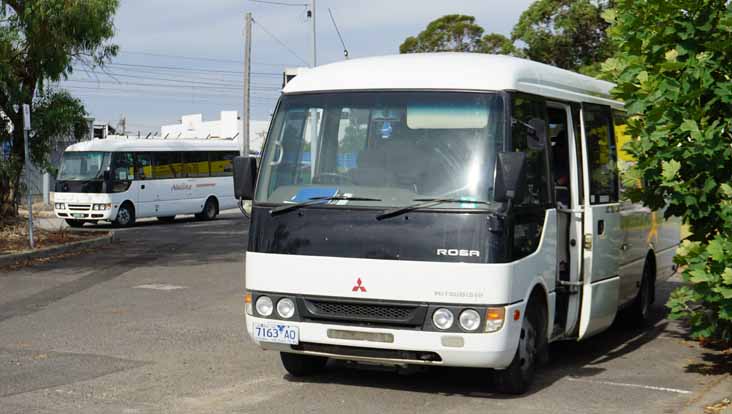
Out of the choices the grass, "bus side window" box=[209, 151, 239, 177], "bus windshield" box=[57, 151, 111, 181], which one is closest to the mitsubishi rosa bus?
the grass

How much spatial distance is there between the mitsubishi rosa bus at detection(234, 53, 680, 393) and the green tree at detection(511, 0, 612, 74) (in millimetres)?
27895

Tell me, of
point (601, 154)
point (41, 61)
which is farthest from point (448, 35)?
point (601, 154)

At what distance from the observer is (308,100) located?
873 centimetres

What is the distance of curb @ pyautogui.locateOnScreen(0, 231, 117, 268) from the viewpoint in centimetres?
1964

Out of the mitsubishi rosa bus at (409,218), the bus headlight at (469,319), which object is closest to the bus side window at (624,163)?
the mitsubishi rosa bus at (409,218)

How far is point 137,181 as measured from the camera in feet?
112

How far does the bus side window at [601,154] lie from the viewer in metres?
10.1

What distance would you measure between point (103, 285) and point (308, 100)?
8.77 metres

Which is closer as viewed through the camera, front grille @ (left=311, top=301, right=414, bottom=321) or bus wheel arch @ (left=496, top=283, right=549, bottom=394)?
front grille @ (left=311, top=301, right=414, bottom=321)

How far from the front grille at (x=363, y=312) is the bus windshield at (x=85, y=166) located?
25.8 m

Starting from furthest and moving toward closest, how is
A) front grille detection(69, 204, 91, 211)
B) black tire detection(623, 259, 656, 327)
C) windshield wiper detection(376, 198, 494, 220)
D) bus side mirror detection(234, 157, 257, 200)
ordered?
front grille detection(69, 204, 91, 211)
black tire detection(623, 259, 656, 327)
bus side mirror detection(234, 157, 257, 200)
windshield wiper detection(376, 198, 494, 220)

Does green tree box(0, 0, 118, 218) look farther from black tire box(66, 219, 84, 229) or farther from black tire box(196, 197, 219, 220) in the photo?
black tire box(196, 197, 219, 220)

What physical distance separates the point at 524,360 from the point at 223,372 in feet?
8.80

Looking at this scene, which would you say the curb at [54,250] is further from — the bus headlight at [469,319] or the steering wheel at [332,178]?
the bus headlight at [469,319]
